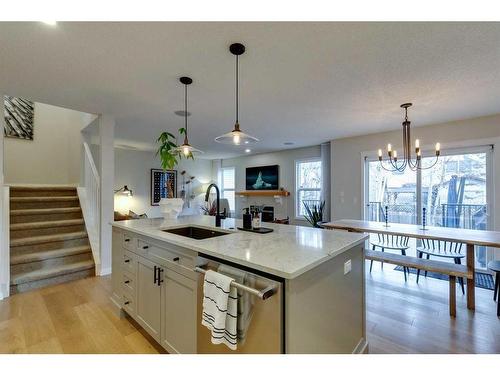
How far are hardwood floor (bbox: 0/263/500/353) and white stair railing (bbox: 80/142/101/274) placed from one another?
648 mm

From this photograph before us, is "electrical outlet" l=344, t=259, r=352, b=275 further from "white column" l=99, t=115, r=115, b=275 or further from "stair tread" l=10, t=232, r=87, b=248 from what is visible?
"stair tread" l=10, t=232, r=87, b=248

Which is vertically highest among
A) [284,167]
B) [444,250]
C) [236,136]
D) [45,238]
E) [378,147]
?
[378,147]

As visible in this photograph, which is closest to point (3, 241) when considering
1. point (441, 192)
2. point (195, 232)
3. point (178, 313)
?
point (195, 232)

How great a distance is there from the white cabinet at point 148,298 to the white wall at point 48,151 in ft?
12.8

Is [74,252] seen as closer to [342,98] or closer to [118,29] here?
[118,29]

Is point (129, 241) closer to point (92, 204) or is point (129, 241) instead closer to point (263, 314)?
point (263, 314)

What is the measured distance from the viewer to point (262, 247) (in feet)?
4.67

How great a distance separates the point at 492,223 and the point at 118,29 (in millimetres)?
5028

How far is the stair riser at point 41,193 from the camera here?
3957 millimetres

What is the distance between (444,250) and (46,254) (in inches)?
224

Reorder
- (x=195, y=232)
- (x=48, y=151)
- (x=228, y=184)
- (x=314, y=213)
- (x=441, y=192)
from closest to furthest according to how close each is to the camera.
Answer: (x=195, y=232)
(x=441, y=192)
(x=48, y=151)
(x=314, y=213)
(x=228, y=184)

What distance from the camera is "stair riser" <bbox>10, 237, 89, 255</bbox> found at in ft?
10.2

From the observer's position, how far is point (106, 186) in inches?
135
